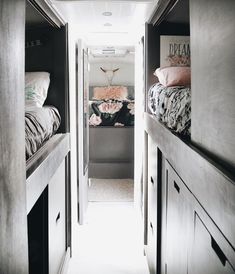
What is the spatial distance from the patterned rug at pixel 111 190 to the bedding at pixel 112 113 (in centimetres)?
89

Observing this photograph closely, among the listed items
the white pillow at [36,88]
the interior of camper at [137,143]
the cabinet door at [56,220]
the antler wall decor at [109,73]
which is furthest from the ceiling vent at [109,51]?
the cabinet door at [56,220]

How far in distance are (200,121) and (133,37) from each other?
7.95 ft

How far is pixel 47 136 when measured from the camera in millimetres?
2217

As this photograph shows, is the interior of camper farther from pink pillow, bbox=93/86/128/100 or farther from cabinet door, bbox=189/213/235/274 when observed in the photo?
pink pillow, bbox=93/86/128/100

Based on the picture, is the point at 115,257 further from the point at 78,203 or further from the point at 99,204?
the point at 99,204

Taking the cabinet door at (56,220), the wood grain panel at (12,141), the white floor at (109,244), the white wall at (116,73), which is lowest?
the white floor at (109,244)

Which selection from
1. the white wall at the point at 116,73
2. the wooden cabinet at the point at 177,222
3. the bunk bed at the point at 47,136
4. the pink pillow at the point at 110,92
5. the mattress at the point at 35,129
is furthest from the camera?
the white wall at the point at 116,73

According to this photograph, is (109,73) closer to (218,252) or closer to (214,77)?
(214,77)

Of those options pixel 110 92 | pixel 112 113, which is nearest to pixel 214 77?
pixel 112 113

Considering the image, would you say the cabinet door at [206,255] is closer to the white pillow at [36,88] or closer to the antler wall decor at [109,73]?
the white pillow at [36,88]

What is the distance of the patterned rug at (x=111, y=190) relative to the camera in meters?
4.54

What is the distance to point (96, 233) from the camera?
349 cm

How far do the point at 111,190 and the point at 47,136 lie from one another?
2750 mm

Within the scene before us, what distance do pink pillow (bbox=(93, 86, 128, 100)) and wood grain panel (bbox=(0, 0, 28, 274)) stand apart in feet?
17.8
